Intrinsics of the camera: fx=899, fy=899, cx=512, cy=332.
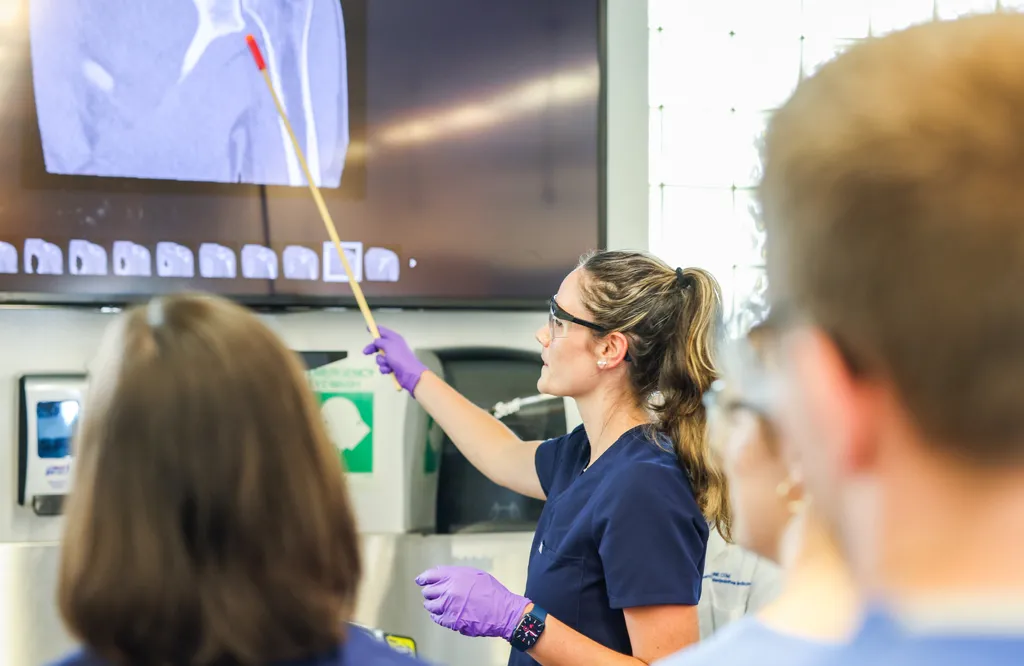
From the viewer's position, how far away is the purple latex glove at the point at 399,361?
5.71 feet

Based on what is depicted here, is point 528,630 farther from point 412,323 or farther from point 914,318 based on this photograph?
point 914,318

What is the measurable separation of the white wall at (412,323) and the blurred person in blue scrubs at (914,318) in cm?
147

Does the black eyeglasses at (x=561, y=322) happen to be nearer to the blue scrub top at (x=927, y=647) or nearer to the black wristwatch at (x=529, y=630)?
the black wristwatch at (x=529, y=630)

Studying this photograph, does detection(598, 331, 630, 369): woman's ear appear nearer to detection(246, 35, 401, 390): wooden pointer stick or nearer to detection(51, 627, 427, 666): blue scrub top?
detection(246, 35, 401, 390): wooden pointer stick

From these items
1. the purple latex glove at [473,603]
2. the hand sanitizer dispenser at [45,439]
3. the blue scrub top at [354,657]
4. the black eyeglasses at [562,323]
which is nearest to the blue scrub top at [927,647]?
the blue scrub top at [354,657]

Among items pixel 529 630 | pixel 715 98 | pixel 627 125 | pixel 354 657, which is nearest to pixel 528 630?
pixel 529 630

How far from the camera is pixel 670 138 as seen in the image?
209 cm

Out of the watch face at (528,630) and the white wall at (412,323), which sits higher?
the white wall at (412,323)

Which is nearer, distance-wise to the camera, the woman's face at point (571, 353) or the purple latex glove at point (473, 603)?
the purple latex glove at point (473, 603)

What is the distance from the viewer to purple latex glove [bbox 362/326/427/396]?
5.71 feet

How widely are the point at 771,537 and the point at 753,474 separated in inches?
1.8

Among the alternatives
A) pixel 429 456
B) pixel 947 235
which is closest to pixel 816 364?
pixel 947 235

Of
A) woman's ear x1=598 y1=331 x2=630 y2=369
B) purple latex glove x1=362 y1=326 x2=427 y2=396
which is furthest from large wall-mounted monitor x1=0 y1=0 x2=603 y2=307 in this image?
woman's ear x1=598 y1=331 x2=630 y2=369

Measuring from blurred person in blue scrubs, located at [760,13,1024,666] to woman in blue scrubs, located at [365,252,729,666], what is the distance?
91cm
